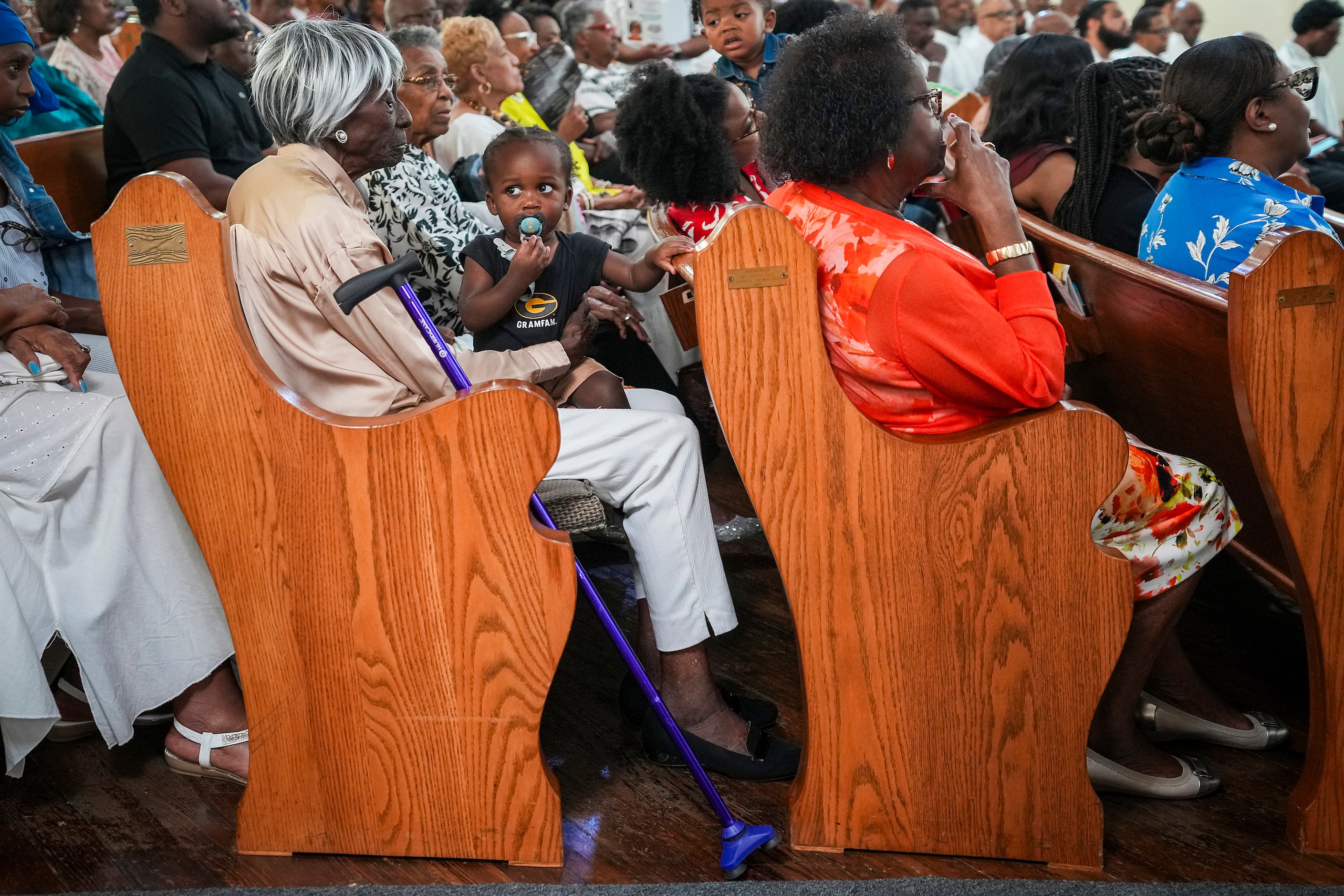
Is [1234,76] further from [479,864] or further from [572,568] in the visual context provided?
[479,864]

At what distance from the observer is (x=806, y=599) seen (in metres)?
1.66

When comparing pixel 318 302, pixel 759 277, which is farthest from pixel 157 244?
pixel 759 277

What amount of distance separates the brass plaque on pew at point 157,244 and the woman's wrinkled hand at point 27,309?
56 centimetres

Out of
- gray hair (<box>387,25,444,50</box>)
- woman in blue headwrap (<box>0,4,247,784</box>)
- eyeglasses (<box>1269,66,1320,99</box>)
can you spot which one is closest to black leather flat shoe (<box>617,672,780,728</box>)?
woman in blue headwrap (<box>0,4,247,784</box>)

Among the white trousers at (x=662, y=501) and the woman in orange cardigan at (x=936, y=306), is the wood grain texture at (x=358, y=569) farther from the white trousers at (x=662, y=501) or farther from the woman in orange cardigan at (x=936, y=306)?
the woman in orange cardigan at (x=936, y=306)

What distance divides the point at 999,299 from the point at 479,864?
1.18 metres

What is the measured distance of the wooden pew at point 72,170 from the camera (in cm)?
284

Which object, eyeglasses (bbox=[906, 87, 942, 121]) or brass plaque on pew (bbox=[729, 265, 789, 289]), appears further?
eyeglasses (bbox=[906, 87, 942, 121])

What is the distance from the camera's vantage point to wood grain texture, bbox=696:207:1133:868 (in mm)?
1563

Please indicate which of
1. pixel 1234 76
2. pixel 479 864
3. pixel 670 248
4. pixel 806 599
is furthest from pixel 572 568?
pixel 1234 76

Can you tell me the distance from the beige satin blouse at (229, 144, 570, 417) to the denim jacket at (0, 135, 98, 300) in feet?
2.40

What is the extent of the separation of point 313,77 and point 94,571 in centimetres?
92

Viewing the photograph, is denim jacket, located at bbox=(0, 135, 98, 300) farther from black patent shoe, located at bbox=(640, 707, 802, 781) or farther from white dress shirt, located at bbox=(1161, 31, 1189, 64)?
white dress shirt, located at bbox=(1161, 31, 1189, 64)

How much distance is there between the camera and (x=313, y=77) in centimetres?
190
